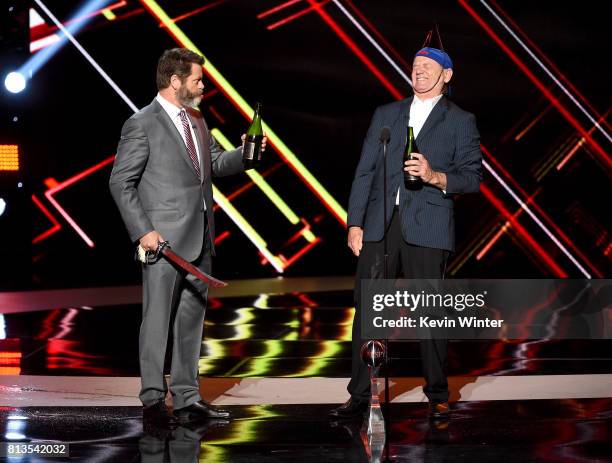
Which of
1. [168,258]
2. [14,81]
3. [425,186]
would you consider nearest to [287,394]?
[168,258]

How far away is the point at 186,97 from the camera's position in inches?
204

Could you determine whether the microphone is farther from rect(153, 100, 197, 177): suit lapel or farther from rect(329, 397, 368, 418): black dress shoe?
rect(329, 397, 368, 418): black dress shoe

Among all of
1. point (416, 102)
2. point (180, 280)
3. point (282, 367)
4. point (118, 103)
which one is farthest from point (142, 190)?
point (118, 103)

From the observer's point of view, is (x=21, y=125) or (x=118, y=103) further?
(x=118, y=103)

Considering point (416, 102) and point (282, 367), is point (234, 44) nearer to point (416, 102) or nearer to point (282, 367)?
point (282, 367)

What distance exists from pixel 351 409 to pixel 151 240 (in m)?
1.26

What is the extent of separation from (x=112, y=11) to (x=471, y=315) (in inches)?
381

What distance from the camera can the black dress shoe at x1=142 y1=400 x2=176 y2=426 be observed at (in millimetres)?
5008

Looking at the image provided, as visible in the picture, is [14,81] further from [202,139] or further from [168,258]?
[168,258]

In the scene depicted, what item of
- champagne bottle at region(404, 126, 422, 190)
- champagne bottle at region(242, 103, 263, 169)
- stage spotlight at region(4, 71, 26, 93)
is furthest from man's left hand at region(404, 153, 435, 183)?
stage spotlight at region(4, 71, 26, 93)

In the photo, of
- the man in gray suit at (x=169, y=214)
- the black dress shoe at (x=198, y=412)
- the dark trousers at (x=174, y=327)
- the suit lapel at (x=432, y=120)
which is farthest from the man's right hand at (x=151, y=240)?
the suit lapel at (x=432, y=120)

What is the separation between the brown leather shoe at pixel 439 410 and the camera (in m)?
5.13

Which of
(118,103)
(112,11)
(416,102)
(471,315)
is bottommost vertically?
(471,315)

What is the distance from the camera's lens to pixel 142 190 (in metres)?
5.12
